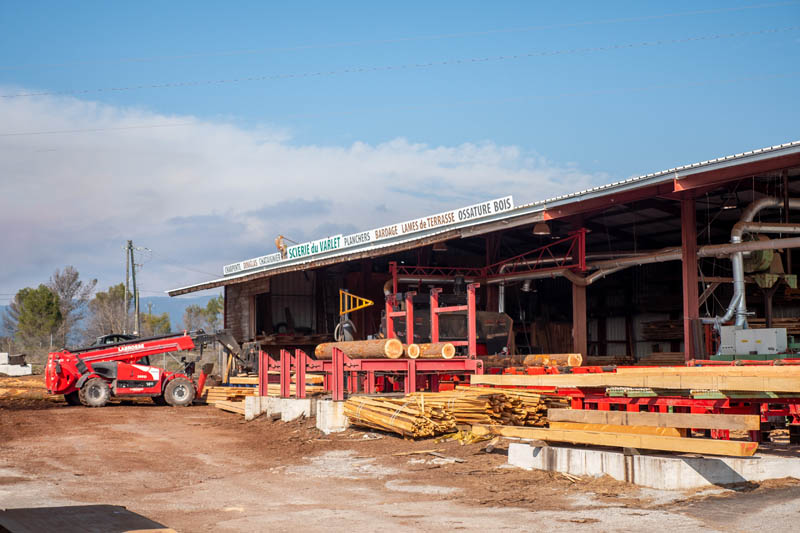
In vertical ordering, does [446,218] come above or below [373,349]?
above

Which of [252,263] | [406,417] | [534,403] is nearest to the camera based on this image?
[534,403]

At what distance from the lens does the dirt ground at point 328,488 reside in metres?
8.96

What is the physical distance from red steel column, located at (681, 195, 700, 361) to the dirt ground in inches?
386

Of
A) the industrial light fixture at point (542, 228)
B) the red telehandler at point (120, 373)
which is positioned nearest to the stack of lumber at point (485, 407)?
the industrial light fixture at point (542, 228)

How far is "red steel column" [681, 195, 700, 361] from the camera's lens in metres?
21.9

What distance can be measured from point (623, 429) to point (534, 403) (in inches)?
133

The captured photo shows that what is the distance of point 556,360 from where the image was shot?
22469 mm

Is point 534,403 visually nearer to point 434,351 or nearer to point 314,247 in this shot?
A: point 434,351

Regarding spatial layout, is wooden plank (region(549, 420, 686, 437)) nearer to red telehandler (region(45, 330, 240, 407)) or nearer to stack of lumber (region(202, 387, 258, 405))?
stack of lumber (region(202, 387, 258, 405))

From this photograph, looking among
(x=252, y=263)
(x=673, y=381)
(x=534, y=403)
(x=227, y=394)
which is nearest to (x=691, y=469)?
(x=673, y=381)

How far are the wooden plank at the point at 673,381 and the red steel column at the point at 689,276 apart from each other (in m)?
7.86

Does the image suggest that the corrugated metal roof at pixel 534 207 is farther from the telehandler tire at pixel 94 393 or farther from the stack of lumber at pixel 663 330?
the stack of lumber at pixel 663 330

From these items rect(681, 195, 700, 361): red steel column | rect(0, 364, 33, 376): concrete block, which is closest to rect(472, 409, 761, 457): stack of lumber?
rect(681, 195, 700, 361): red steel column

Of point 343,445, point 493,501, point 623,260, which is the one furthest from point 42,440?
→ point 623,260
